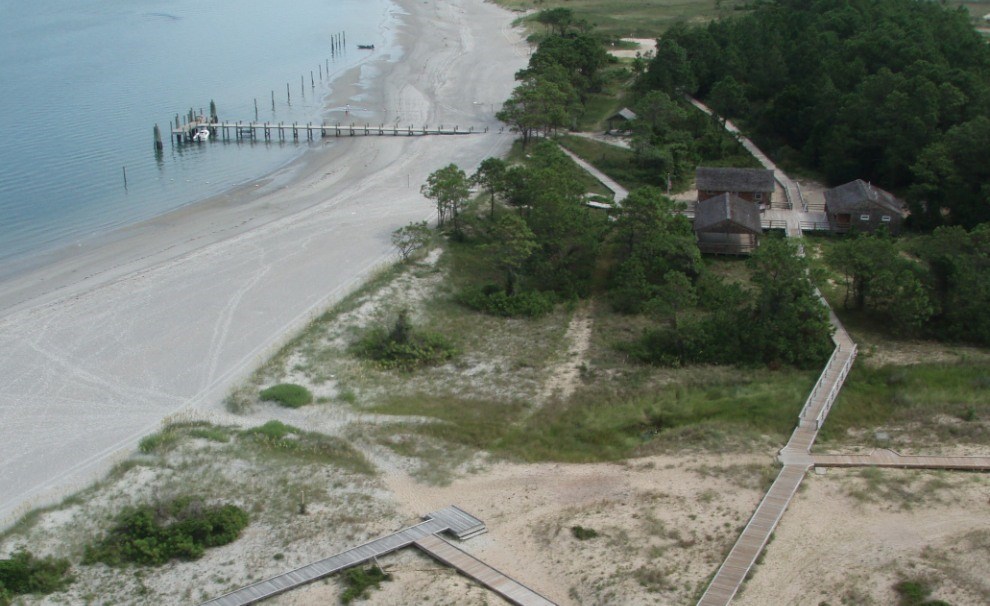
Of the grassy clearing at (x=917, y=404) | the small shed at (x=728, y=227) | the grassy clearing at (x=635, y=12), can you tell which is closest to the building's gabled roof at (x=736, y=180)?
the small shed at (x=728, y=227)

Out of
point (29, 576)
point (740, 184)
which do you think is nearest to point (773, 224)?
point (740, 184)

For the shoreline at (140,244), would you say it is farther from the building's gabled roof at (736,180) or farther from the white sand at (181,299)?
the building's gabled roof at (736,180)

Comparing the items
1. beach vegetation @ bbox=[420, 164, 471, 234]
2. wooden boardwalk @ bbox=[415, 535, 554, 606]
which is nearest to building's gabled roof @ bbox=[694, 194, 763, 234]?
beach vegetation @ bbox=[420, 164, 471, 234]

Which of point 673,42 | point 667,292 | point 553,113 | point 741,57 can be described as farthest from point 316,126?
point 667,292

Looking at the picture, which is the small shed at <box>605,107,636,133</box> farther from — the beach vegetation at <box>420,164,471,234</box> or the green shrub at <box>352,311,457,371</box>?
the green shrub at <box>352,311,457,371</box>

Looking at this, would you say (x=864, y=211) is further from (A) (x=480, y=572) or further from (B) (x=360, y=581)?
(B) (x=360, y=581)

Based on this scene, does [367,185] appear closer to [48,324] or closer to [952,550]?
[48,324]

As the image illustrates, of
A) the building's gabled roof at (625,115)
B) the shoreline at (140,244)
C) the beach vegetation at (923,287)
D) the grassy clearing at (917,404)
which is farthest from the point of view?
the building's gabled roof at (625,115)
